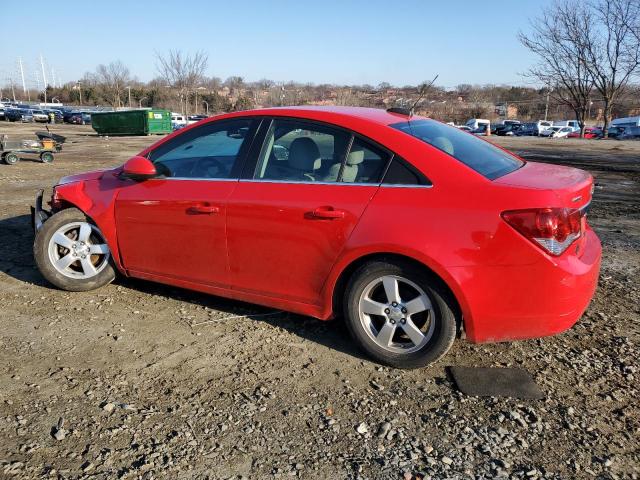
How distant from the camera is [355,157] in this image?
3.34m

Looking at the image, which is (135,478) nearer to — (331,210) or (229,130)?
(331,210)

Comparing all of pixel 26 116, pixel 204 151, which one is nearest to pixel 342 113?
pixel 204 151

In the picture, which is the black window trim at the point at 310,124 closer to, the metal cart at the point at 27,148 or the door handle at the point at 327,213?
the door handle at the point at 327,213

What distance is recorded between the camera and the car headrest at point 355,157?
3.33 m

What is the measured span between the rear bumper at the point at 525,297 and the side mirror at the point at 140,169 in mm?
2421

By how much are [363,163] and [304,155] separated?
1.57ft

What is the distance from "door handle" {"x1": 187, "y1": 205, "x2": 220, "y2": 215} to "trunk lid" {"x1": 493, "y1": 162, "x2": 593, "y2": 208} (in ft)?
6.22

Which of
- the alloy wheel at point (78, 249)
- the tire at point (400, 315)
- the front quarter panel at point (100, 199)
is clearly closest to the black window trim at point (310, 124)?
the tire at point (400, 315)

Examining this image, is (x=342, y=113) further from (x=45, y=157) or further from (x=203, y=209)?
(x=45, y=157)

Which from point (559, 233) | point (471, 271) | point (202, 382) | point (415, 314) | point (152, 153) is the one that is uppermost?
point (152, 153)

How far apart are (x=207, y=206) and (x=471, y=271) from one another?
6.19 ft

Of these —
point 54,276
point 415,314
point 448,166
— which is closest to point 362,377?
point 415,314

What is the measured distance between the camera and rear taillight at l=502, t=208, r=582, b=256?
9.19ft

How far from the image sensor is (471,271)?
2926 millimetres
